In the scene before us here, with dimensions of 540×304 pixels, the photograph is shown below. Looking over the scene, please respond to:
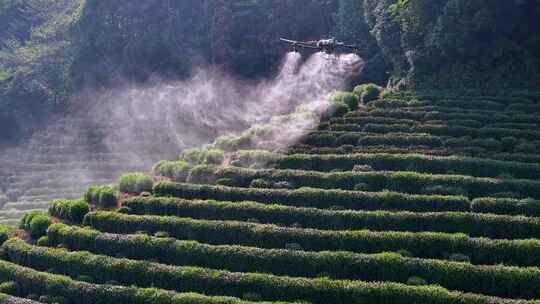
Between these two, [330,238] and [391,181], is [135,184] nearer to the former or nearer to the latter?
[330,238]

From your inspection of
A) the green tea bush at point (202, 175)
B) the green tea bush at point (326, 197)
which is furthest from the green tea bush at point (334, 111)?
the green tea bush at point (326, 197)

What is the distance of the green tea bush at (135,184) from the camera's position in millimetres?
37719

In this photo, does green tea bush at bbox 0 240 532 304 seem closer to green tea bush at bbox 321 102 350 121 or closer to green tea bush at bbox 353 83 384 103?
green tea bush at bbox 321 102 350 121

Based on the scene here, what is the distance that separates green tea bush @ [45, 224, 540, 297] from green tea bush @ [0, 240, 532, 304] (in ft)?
3.11

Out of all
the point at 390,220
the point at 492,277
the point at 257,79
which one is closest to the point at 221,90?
the point at 257,79

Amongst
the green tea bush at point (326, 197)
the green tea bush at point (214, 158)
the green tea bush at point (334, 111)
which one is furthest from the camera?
the green tea bush at point (334, 111)

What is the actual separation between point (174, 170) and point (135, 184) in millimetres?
2405

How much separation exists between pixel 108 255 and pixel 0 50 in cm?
5999

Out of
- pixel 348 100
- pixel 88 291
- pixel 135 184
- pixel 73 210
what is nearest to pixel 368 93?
pixel 348 100

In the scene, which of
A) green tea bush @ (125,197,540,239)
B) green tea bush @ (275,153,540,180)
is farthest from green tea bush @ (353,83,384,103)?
Answer: green tea bush @ (125,197,540,239)

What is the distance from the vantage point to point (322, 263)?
2803 cm

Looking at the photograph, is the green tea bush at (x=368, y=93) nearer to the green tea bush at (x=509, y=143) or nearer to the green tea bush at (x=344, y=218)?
the green tea bush at (x=509, y=143)

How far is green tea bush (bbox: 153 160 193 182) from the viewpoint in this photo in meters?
38.1

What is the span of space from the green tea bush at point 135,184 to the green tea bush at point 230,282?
20.2 ft
